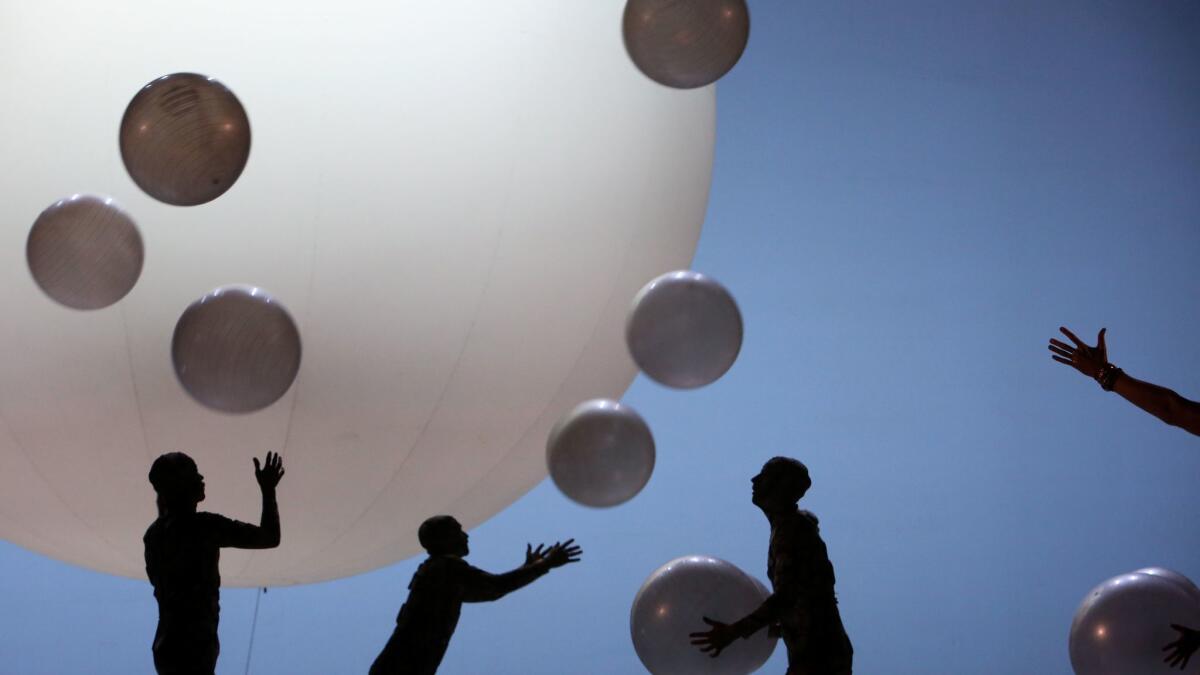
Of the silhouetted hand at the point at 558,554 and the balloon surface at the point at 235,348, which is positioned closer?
the balloon surface at the point at 235,348

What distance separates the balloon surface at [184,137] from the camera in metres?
2.30

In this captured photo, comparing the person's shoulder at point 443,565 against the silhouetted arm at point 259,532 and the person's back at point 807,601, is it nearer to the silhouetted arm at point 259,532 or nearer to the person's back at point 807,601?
the silhouetted arm at point 259,532

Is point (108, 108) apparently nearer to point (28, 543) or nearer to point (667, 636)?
point (28, 543)

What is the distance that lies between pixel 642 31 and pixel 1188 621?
1561 millimetres

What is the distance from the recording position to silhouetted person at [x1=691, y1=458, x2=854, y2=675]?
7.50 ft

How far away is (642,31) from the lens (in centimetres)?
260

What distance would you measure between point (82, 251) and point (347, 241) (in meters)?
0.49

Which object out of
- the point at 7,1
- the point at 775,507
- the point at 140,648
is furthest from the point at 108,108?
the point at 140,648

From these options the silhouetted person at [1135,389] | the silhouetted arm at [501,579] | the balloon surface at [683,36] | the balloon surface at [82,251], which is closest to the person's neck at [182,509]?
the balloon surface at [82,251]

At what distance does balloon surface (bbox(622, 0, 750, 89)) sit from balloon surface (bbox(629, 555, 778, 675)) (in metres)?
1.03

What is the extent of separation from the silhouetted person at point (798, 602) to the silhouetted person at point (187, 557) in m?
0.94

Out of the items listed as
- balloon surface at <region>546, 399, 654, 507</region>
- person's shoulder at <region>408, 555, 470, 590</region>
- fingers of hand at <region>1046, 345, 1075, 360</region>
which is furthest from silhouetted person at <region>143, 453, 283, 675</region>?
fingers of hand at <region>1046, 345, 1075, 360</region>

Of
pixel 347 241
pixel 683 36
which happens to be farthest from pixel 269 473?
pixel 683 36

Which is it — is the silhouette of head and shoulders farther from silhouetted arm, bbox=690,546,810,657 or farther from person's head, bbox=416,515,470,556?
person's head, bbox=416,515,470,556
